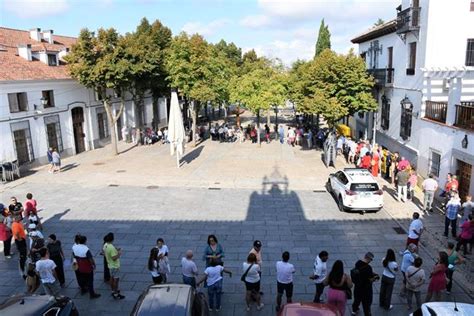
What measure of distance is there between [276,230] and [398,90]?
44.8 feet

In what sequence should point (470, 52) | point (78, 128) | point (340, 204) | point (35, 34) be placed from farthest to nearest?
point (35, 34) → point (78, 128) → point (470, 52) → point (340, 204)

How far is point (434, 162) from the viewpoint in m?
16.8

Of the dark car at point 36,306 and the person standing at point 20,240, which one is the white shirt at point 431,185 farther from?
the person standing at point 20,240

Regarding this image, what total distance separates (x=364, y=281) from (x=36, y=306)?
6.13m

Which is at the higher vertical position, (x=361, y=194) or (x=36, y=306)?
(x=36, y=306)

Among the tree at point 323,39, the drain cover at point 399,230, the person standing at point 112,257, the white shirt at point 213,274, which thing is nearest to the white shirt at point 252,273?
the white shirt at point 213,274

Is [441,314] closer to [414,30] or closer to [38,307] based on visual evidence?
[38,307]

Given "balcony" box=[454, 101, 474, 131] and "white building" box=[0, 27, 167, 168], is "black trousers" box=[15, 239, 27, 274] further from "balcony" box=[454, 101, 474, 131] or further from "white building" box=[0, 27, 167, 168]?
"balcony" box=[454, 101, 474, 131]

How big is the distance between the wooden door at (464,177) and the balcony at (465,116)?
1362 mm

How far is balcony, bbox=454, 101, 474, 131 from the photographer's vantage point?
45.6 ft

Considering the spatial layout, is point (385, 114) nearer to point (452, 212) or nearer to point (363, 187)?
point (363, 187)

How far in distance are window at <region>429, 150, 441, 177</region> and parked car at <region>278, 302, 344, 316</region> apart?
1203 centimetres

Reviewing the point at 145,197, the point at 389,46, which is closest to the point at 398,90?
the point at 389,46

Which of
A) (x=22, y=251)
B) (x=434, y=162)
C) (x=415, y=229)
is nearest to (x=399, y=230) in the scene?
(x=415, y=229)
